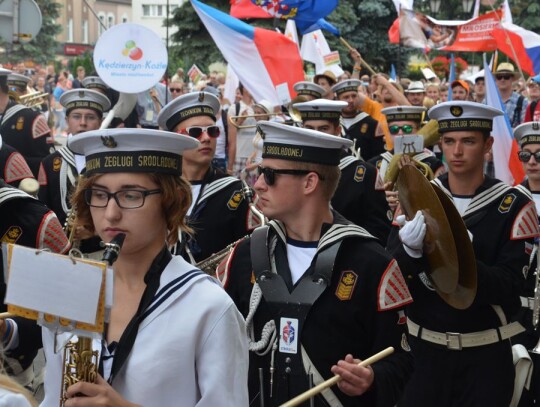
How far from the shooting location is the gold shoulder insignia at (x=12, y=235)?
17.4 feet

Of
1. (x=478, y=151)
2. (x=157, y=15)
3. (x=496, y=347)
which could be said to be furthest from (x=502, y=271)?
(x=157, y=15)

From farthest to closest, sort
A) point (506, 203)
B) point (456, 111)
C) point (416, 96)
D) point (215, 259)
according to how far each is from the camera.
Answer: point (416, 96)
point (456, 111)
point (215, 259)
point (506, 203)

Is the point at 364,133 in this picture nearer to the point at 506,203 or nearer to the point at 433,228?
the point at 506,203

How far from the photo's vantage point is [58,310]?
301 centimetres

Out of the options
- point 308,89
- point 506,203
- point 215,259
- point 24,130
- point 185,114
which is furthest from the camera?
point 308,89

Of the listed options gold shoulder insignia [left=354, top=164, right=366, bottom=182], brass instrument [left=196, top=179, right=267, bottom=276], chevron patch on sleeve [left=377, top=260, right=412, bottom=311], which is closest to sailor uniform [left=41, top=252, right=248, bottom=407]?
chevron patch on sleeve [left=377, top=260, right=412, bottom=311]

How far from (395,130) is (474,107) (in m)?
3.24

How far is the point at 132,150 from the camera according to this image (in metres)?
3.73

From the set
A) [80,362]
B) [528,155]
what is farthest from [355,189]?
[80,362]

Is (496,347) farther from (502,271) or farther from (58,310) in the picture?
(58,310)

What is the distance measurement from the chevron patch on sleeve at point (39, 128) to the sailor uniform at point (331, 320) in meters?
7.05

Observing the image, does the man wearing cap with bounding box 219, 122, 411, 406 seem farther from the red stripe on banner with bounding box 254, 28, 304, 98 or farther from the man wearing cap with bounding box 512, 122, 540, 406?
the red stripe on banner with bounding box 254, 28, 304, 98

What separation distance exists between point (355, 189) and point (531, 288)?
2.09 meters

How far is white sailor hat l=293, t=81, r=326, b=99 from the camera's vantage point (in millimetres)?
12938
